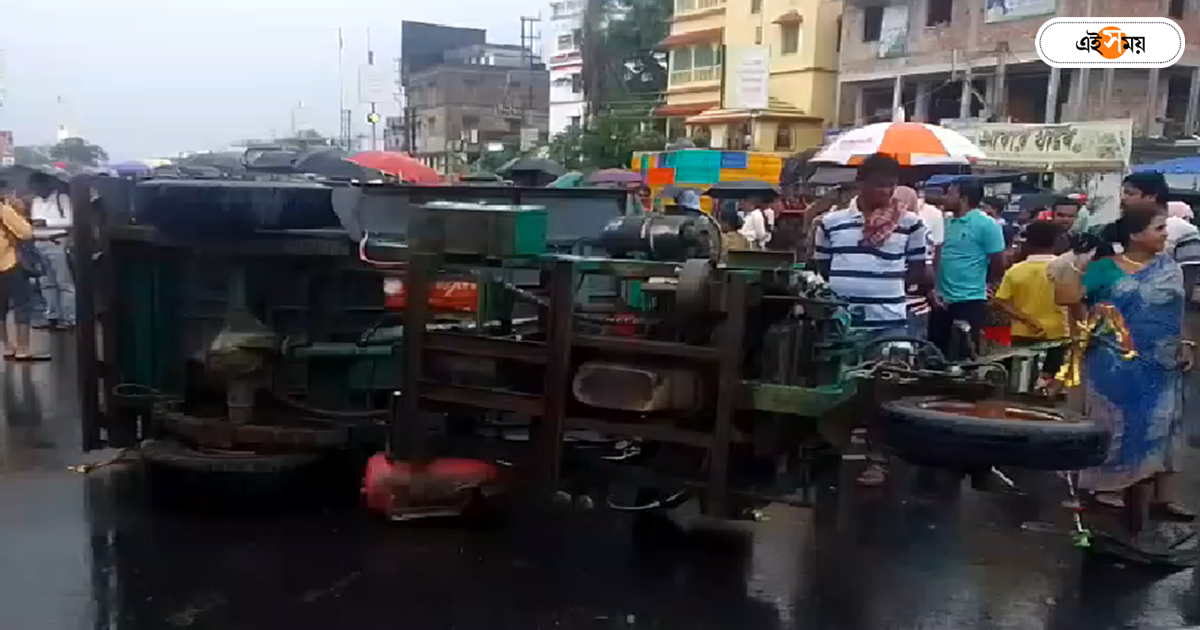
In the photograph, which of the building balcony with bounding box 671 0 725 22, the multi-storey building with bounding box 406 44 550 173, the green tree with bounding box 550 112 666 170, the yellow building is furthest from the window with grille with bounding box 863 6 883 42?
the multi-storey building with bounding box 406 44 550 173

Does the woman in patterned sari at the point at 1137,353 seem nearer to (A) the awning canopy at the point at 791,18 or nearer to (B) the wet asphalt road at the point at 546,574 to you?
(B) the wet asphalt road at the point at 546,574

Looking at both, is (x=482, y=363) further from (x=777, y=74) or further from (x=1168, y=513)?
(x=777, y=74)

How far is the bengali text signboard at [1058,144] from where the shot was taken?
18984 mm

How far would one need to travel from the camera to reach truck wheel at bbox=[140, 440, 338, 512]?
5.03 meters

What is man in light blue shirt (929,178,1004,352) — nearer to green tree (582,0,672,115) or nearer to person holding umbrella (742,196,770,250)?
person holding umbrella (742,196,770,250)

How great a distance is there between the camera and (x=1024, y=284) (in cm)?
676

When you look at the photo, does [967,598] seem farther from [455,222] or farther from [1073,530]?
[455,222]

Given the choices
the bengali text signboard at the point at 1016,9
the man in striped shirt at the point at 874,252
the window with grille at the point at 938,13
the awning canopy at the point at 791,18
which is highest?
the awning canopy at the point at 791,18

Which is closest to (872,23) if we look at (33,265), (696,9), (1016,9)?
(1016,9)

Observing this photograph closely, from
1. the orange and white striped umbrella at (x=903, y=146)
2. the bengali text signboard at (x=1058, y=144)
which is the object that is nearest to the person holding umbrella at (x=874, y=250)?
the orange and white striped umbrella at (x=903, y=146)

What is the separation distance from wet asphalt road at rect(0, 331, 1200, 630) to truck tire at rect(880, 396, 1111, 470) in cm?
72

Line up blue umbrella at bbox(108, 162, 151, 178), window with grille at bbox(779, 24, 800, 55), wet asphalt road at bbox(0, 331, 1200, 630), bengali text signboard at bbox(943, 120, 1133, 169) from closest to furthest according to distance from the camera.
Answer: wet asphalt road at bbox(0, 331, 1200, 630), blue umbrella at bbox(108, 162, 151, 178), bengali text signboard at bbox(943, 120, 1133, 169), window with grille at bbox(779, 24, 800, 55)

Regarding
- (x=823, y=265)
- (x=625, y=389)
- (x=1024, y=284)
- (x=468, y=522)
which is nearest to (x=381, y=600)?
(x=468, y=522)

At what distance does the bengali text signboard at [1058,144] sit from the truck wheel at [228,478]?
15756mm
